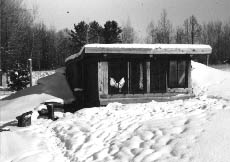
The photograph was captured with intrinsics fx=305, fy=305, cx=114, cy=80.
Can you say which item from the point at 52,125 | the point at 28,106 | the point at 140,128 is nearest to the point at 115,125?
the point at 140,128

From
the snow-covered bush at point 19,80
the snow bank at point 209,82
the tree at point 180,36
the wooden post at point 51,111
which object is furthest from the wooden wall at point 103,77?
the tree at point 180,36

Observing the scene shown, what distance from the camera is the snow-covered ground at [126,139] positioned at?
21.2 feet

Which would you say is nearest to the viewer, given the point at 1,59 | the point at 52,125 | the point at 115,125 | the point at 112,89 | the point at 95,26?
the point at 115,125

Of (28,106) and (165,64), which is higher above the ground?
(165,64)

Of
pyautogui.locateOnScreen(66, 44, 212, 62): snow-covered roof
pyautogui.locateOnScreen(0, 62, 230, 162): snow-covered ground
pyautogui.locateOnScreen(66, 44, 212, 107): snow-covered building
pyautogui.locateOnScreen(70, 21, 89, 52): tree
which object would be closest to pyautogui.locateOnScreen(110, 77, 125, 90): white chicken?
pyautogui.locateOnScreen(66, 44, 212, 107): snow-covered building

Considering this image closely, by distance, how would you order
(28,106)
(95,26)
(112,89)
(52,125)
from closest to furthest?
(52,125), (112,89), (28,106), (95,26)

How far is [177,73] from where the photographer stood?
15.7m

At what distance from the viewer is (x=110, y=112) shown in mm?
11609

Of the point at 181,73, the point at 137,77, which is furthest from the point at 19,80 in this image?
the point at 181,73

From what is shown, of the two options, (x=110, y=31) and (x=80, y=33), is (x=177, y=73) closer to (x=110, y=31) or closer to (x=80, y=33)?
(x=110, y=31)

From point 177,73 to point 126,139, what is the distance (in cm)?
857

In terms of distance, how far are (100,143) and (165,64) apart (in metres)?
8.40

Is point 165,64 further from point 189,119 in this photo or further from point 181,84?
point 189,119

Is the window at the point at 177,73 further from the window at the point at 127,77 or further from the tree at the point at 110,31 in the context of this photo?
the tree at the point at 110,31
